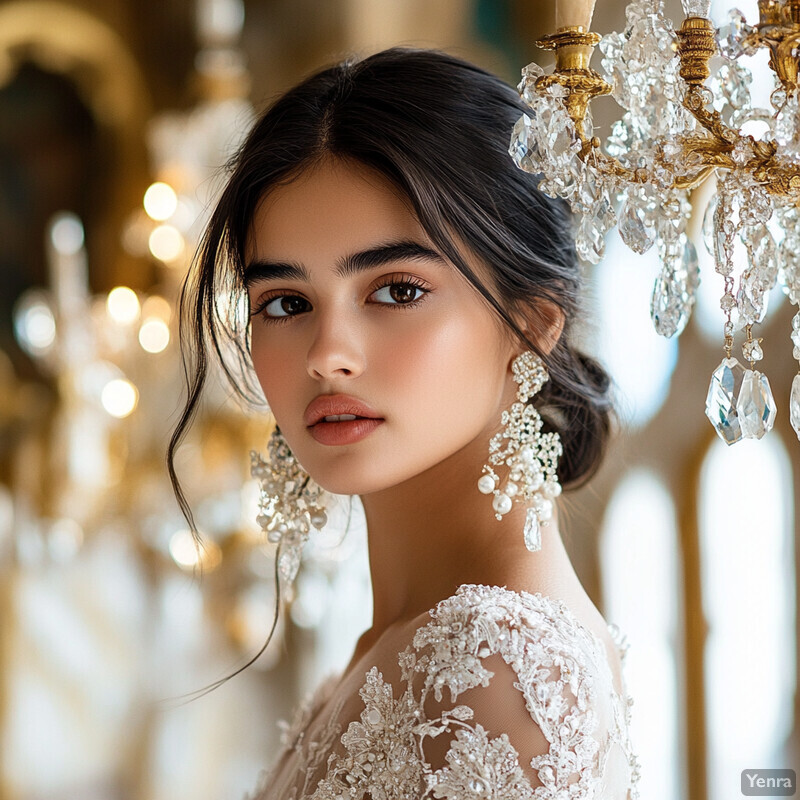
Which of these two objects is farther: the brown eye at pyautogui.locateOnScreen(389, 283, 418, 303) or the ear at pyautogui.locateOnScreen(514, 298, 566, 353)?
the ear at pyautogui.locateOnScreen(514, 298, 566, 353)

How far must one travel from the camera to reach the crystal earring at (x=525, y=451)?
1657 millimetres

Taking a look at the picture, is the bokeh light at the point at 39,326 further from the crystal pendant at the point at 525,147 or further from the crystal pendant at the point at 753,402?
the crystal pendant at the point at 753,402

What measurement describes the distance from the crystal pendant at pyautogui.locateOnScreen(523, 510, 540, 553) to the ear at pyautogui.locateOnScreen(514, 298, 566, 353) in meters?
0.30

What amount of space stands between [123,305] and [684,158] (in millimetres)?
3523

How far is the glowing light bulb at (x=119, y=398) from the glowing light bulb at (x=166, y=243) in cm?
67

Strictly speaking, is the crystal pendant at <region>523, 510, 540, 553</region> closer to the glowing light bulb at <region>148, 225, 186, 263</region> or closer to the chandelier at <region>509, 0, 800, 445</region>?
the chandelier at <region>509, 0, 800, 445</region>

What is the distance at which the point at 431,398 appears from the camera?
5.16 ft

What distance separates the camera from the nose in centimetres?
154

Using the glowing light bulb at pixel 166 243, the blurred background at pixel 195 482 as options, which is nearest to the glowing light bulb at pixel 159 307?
the blurred background at pixel 195 482

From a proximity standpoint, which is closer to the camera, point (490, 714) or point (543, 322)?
point (490, 714)

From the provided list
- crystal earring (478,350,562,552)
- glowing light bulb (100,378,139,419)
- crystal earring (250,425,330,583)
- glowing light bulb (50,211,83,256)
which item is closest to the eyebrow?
crystal earring (478,350,562,552)

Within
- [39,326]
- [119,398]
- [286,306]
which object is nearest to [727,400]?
[286,306]

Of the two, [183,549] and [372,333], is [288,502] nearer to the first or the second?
[372,333]

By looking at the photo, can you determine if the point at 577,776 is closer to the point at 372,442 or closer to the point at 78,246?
the point at 372,442
